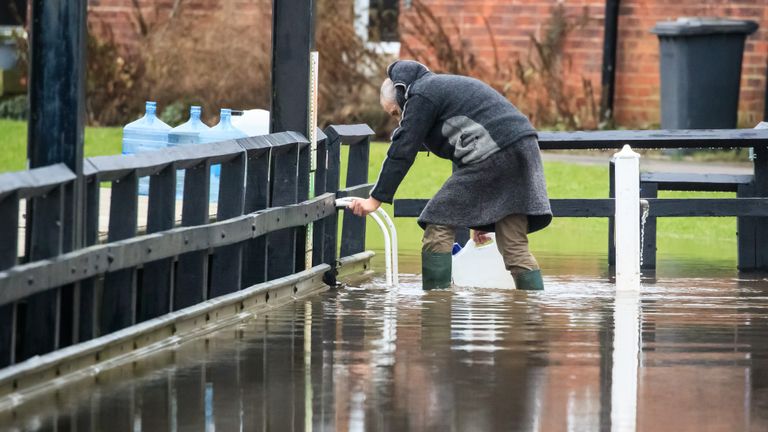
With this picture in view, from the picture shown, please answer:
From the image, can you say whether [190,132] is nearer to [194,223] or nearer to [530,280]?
[530,280]

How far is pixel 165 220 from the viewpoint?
9.23 m

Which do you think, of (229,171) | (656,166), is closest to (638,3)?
(656,166)

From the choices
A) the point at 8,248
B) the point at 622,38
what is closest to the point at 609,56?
the point at 622,38

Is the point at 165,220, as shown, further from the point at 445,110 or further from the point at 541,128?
the point at 541,128

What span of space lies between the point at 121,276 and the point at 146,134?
12.8ft

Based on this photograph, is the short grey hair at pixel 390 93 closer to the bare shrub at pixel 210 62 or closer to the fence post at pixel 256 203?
the fence post at pixel 256 203

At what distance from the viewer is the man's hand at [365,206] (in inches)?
437

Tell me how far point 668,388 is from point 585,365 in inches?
26.0

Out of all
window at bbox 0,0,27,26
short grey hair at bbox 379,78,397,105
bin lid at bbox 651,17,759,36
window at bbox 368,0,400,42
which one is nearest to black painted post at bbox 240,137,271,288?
short grey hair at bbox 379,78,397,105

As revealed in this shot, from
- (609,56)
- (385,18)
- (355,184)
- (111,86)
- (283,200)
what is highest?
(385,18)

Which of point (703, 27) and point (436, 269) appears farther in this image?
point (703, 27)

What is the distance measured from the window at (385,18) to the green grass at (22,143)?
3640mm

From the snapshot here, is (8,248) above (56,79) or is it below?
below

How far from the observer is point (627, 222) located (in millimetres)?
11766
